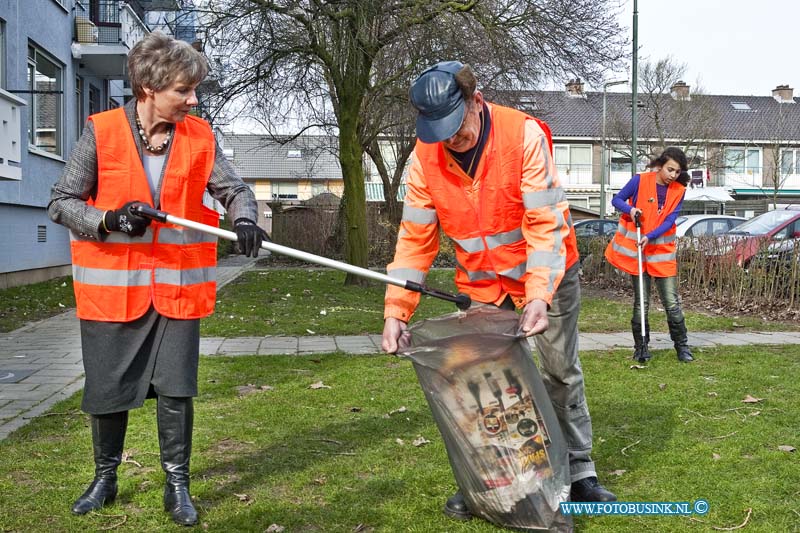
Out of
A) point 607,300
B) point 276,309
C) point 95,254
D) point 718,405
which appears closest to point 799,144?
point 607,300

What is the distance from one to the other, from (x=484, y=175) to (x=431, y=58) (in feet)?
38.6

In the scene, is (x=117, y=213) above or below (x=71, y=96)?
below

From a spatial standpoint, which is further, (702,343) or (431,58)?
(431,58)

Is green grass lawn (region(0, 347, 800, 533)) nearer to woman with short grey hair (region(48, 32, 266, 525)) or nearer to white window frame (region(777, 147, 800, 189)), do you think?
woman with short grey hair (region(48, 32, 266, 525))

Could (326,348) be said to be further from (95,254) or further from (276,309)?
(95,254)

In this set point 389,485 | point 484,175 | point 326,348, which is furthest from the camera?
point 326,348

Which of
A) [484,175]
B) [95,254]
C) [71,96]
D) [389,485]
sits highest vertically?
[71,96]

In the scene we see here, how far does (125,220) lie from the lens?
3.37 m

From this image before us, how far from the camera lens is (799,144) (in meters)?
50.1

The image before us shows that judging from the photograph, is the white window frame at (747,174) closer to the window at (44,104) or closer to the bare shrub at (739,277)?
the bare shrub at (739,277)

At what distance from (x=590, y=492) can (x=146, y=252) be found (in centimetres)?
220

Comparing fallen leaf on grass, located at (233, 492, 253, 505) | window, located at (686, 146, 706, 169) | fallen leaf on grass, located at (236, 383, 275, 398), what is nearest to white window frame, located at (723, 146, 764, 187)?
window, located at (686, 146, 706, 169)

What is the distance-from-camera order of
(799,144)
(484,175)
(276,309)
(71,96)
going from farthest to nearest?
(799,144) → (71,96) → (276,309) → (484,175)

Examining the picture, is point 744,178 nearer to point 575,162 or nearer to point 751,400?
point 575,162
